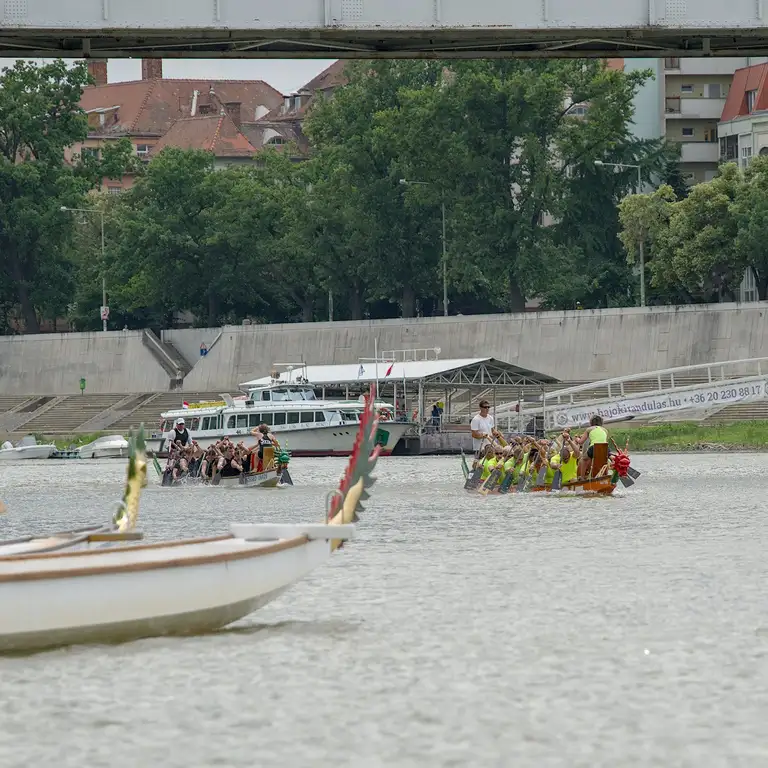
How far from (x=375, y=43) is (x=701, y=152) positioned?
274ft

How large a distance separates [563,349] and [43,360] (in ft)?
101

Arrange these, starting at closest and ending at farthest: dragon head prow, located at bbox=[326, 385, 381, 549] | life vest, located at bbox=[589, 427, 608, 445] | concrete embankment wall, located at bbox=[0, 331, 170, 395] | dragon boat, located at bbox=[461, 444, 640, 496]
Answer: dragon head prow, located at bbox=[326, 385, 381, 549] → life vest, located at bbox=[589, 427, 608, 445] → dragon boat, located at bbox=[461, 444, 640, 496] → concrete embankment wall, located at bbox=[0, 331, 170, 395]

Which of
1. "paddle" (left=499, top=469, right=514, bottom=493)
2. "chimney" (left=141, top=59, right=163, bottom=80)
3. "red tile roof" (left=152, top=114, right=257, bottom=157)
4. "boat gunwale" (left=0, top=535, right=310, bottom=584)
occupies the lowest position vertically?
"paddle" (left=499, top=469, right=514, bottom=493)

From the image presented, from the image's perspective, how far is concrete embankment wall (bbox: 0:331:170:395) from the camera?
10406 cm

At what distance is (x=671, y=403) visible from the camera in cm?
6831

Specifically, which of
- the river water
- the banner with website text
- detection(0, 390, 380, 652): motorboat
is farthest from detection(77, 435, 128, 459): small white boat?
detection(0, 390, 380, 652): motorboat

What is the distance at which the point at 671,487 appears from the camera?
42094 millimetres

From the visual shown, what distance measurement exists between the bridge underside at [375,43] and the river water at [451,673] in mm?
11442

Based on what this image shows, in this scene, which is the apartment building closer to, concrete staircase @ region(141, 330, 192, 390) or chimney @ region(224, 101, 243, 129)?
concrete staircase @ region(141, 330, 192, 390)

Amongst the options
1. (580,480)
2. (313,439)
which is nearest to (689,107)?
(313,439)

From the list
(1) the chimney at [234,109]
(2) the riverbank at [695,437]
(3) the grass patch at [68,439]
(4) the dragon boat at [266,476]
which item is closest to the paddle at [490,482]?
(4) the dragon boat at [266,476]

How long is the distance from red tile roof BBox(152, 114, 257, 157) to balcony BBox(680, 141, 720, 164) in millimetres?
38085

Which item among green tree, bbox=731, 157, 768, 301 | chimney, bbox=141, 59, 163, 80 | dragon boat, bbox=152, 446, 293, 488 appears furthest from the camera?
chimney, bbox=141, 59, 163, 80

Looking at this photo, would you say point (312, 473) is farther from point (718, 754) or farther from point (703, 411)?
point (718, 754)
